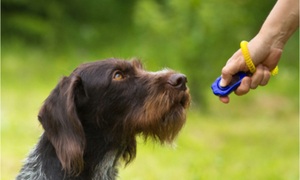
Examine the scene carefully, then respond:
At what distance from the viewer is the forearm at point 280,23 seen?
15.9ft

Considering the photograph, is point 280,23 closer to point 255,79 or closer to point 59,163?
point 255,79

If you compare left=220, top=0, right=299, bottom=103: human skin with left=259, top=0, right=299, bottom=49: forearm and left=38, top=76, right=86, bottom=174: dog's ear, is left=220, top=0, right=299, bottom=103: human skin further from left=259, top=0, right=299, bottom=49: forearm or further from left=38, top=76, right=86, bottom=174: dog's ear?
left=38, top=76, right=86, bottom=174: dog's ear

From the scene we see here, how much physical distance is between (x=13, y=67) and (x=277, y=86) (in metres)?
5.19

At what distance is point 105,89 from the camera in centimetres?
530

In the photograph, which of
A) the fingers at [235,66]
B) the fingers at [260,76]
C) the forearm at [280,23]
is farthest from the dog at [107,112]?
the forearm at [280,23]

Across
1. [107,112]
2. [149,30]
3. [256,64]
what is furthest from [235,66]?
[149,30]

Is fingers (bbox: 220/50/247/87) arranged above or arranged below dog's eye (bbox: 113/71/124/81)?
below

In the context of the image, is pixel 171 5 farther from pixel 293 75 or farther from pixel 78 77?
pixel 78 77

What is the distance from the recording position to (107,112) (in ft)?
17.4

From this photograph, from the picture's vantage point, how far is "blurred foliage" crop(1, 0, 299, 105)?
11.7 meters

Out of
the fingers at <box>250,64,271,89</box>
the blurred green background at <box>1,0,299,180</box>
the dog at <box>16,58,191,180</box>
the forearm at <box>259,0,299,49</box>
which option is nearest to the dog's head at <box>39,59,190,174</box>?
the dog at <box>16,58,191,180</box>

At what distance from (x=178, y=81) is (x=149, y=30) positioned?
25.1 feet

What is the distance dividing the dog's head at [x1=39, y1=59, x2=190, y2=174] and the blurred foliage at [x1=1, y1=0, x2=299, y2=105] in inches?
181

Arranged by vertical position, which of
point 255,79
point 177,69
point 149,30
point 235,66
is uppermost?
point 149,30
